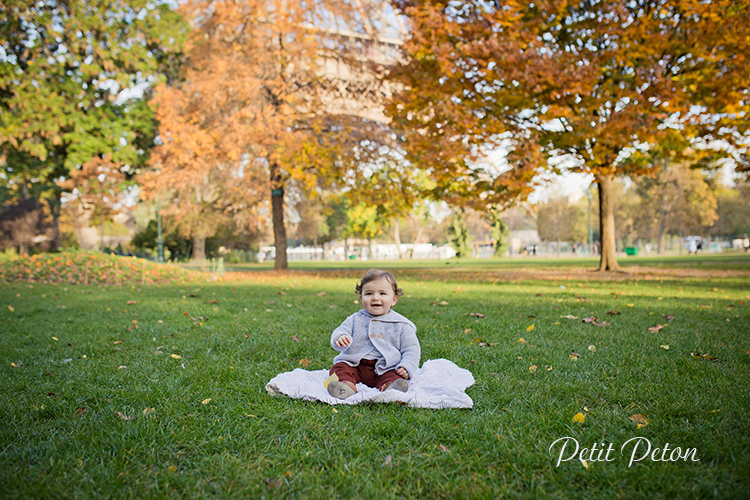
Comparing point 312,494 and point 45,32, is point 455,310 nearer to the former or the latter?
point 312,494

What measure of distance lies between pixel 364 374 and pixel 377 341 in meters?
0.25

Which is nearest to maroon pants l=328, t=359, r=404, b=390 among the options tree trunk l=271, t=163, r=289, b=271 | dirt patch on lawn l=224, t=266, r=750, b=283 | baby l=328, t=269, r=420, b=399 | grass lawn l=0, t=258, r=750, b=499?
baby l=328, t=269, r=420, b=399

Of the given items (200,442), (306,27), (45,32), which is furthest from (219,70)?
(200,442)

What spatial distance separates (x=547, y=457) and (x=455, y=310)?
15.1ft

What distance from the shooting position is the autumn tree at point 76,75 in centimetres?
1514

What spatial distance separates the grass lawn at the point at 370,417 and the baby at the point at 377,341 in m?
0.46

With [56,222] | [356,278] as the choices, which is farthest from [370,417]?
[56,222]

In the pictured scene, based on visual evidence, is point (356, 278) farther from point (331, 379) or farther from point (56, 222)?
point (56, 222)

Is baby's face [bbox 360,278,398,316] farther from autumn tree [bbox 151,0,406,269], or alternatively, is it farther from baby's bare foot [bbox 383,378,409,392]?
autumn tree [bbox 151,0,406,269]

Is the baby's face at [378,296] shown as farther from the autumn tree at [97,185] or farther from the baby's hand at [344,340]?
the autumn tree at [97,185]

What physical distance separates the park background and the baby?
0.54 metres

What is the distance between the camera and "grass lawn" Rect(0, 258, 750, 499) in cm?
202

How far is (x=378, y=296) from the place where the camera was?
11.6 ft

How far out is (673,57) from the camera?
1109 cm
